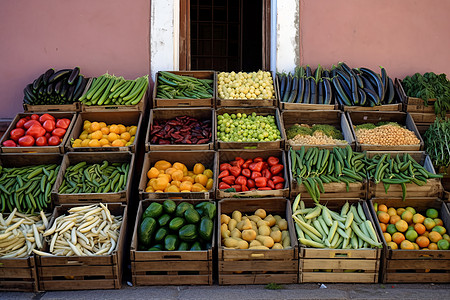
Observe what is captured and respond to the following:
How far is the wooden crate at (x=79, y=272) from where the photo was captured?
3.49 metres

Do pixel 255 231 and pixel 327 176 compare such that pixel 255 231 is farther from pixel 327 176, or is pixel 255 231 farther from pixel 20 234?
pixel 20 234

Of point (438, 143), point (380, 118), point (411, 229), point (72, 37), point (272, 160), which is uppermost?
point (72, 37)

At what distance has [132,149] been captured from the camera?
453 centimetres

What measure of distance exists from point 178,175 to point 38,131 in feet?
6.21

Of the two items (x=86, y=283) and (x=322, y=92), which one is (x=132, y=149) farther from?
(x=322, y=92)

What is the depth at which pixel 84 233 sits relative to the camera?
12.1ft

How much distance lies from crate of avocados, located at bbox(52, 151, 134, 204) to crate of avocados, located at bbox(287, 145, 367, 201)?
1881mm

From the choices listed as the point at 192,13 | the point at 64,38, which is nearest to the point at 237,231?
the point at 64,38

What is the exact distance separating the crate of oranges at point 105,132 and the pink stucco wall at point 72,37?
36.0 inches

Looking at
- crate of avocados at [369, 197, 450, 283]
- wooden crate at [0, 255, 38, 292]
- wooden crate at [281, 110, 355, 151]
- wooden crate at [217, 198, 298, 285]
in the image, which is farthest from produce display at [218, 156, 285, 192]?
wooden crate at [0, 255, 38, 292]

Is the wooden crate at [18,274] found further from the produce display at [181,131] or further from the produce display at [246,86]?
the produce display at [246,86]

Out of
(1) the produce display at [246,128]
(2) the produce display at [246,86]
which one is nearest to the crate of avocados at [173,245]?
(1) the produce display at [246,128]

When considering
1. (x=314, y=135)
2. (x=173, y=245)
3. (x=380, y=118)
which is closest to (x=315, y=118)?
(x=314, y=135)

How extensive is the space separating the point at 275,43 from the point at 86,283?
423 centimetres
